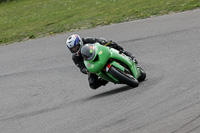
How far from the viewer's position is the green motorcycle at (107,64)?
8.08 meters

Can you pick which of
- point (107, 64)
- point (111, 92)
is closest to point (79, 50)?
point (107, 64)

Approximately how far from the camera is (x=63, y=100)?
9.03 meters

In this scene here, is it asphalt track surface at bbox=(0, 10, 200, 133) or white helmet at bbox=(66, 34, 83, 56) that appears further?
white helmet at bbox=(66, 34, 83, 56)

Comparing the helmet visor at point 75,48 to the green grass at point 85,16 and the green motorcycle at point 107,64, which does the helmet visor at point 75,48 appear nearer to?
the green motorcycle at point 107,64

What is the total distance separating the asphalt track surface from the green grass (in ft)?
4.37

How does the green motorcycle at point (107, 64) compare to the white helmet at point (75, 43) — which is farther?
the white helmet at point (75, 43)

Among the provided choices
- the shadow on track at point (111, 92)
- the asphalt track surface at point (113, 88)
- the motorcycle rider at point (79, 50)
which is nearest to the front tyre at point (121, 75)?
the asphalt track surface at point (113, 88)

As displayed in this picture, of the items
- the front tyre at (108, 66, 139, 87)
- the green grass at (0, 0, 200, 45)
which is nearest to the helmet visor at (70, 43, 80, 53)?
the front tyre at (108, 66, 139, 87)

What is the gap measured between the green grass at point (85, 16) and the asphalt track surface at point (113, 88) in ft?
4.37

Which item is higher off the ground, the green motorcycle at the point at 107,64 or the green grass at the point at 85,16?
the green motorcycle at the point at 107,64

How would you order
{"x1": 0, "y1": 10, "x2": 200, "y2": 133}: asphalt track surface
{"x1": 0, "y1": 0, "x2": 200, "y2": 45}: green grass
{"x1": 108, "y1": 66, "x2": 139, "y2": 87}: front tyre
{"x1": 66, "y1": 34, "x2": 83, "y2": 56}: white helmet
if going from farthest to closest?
{"x1": 0, "y1": 0, "x2": 200, "y2": 45}: green grass
{"x1": 66, "y1": 34, "x2": 83, "y2": 56}: white helmet
{"x1": 108, "y1": 66, "x2": 139, "y2": 87}: front tyre
{"x1": 0, "y1": 10, "x2": 200, "y2": 133}: asphalt track surface

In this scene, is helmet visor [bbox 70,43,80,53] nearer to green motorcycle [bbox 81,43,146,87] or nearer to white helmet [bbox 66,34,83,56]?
white helmet [bbox 66,34,83,56]

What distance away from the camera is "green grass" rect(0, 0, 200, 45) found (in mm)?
17000

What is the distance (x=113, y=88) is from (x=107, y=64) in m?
1.20
